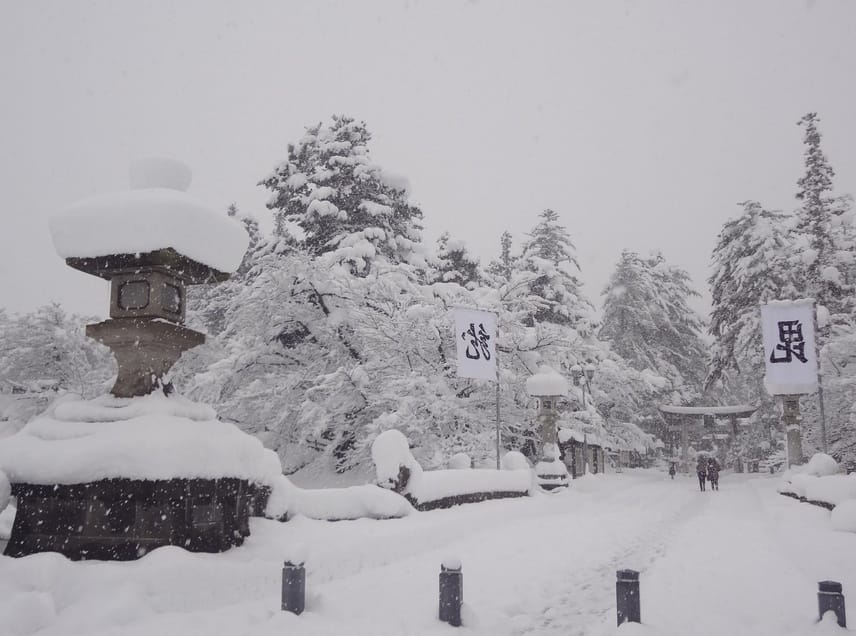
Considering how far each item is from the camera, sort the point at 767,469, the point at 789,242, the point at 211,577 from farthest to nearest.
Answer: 1. the point at 767,469
2. the point at 789,242
3. the point at 211,577

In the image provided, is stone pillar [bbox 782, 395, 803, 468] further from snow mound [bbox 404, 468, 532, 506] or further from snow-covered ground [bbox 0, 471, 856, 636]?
snow-covered ground [bbox 0, 471, 856, 636]

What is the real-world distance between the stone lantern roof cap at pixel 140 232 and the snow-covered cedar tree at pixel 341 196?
15402mm

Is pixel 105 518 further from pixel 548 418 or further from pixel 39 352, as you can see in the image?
pixel 39 352

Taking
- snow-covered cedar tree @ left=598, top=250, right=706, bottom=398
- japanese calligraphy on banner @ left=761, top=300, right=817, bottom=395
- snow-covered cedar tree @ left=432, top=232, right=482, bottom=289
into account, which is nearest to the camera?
japanese calligraphy on banner @ left=761, top=300, right=817, bottom=395

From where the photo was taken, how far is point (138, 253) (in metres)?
7.49

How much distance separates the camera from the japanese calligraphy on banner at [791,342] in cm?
1825

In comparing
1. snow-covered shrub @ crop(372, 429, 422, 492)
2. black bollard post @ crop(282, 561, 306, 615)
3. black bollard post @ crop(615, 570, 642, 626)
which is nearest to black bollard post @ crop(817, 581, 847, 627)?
black bollard post @ crop(615, 570, 642, 626)

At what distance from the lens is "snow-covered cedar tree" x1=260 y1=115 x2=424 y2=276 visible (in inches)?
958

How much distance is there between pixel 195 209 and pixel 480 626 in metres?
5.70

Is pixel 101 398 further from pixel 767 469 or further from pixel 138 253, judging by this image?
pixel 767 469

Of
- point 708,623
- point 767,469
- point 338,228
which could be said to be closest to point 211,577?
point 708,623

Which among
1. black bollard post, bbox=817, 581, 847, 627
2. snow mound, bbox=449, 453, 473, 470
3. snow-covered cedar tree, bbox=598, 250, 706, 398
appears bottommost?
snow mound, bbox=449, 453, 473, 470

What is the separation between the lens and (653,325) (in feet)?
145

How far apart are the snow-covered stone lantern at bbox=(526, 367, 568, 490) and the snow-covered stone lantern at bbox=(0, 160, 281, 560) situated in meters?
13.3
